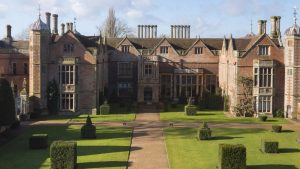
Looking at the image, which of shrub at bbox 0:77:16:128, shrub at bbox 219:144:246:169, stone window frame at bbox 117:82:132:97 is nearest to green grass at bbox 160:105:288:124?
stone window frame at bbox 117:82:132:97

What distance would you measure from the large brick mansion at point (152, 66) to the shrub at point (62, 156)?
24721 mm

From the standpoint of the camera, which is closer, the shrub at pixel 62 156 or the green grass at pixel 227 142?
the shrub at pixel 62 156

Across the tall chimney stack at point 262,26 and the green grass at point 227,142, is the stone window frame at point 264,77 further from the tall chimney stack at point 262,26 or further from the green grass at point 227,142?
the green grass at point 227,142

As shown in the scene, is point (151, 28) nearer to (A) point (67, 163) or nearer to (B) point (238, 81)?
(B) point (238, 81)

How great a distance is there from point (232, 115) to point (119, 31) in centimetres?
4299

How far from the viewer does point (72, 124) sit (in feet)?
136

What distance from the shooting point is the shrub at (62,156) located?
2405 centimetres

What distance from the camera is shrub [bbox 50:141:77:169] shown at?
2405cm

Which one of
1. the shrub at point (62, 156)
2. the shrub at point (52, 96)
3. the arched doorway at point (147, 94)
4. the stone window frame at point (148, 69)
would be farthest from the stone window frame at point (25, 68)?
the shrub at point (62, 156)

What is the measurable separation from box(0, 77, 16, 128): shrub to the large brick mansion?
13.0 m

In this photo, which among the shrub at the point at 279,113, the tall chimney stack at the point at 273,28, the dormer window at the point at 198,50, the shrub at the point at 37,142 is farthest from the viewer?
the dormer window at the point at 198,50

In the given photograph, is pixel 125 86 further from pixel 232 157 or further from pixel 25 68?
pixel 232 157

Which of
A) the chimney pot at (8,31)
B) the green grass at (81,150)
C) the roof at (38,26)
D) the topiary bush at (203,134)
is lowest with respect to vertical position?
the green grass at (81,150)

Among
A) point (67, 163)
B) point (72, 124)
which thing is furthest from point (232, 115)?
point (67, 163)
